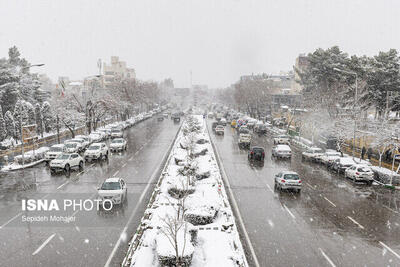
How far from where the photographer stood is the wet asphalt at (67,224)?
12461 millimetres

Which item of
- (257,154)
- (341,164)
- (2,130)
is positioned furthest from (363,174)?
(2,130)

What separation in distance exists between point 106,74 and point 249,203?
138610 millimetres

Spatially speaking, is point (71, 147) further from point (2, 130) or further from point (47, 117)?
point (47, 117)

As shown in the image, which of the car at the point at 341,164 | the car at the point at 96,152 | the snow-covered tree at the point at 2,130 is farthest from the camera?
the snow-covered tree at the point at 2,130

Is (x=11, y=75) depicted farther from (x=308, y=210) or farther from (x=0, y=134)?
(x=308, y=210)

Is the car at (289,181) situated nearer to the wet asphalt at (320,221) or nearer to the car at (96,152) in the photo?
the wet asphalt at (320,221)

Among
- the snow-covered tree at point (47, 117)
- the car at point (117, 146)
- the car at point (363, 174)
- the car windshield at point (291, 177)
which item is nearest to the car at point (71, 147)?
the car at point (117, 146)

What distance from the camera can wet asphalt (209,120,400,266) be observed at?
12734 millimetres

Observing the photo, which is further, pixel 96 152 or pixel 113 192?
pixel 96 152

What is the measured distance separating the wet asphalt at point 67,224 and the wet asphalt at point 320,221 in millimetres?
5926

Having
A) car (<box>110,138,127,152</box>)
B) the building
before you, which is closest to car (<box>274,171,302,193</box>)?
car (<box>110,138,127,152</box>)

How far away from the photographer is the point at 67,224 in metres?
15.7

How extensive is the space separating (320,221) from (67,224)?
1204cm

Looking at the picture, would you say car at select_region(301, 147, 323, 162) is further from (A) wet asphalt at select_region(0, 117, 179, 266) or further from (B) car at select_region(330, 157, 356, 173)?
(A) wet asphalt at select_region(0, 117, 179, 266)
